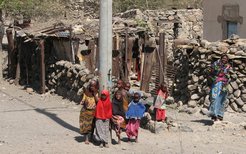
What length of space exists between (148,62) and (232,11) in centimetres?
388

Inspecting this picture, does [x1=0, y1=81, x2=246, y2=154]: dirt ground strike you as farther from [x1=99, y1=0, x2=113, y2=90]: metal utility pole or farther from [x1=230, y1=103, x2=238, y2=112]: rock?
[x1=99, y1=0, x2=113, y2=90]: metal utility pole

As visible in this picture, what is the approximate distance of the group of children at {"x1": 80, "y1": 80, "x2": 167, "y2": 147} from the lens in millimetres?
8594

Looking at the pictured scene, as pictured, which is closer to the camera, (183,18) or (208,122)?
(208,122)

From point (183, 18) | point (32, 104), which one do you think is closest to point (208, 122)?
point (32, 104)

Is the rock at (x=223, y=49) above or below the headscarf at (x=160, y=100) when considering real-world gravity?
above

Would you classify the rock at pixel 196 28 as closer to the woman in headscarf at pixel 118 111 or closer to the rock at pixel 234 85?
the rock at pixel 234 85

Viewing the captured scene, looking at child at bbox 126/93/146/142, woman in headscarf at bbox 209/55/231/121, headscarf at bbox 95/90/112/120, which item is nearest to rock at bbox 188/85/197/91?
woman in headscarf at bbox 209/55/231/121

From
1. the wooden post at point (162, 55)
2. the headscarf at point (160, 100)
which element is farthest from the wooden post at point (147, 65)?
the headscarf at point (160, 100)

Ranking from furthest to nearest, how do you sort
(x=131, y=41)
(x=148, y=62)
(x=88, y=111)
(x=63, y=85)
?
(x=131, y=41)
(x=63, y=85)
(x=148, y=62)
(x=88, y=111)

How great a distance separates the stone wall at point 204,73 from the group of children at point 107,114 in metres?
3.40

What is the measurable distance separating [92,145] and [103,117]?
59 centimetres

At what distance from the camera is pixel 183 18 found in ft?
81.1

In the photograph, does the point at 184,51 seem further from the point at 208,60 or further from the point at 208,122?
the point at 208,122

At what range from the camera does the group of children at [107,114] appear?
28.2 ft
